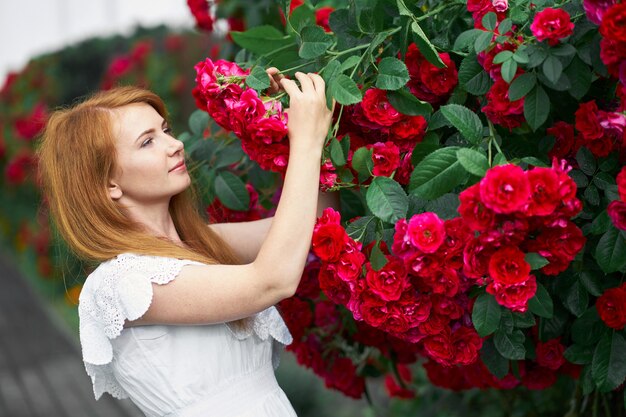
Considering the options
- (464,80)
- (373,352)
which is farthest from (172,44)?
(464,80)

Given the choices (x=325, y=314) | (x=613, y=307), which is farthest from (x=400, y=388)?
(x=613, y=307)

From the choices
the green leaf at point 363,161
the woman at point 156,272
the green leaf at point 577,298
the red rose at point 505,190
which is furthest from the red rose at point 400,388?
the red rose at point 505,190

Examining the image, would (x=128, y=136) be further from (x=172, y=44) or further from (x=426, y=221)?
(x=172, y=44)

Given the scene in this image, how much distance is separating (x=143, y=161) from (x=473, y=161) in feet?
2.55

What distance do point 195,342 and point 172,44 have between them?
5219 mm

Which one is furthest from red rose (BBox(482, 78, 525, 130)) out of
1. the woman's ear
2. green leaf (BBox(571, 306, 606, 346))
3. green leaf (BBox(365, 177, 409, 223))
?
the woman's ear

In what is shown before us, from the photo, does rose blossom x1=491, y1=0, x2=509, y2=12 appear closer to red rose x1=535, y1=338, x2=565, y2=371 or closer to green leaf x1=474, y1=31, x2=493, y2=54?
green leaf x1=474, y1=31, x2=493, y2=54

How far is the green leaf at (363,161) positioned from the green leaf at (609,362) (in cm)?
59

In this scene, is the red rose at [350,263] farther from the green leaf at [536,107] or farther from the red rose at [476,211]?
the green leaf at [536,107]

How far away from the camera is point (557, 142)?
1558 millimetres

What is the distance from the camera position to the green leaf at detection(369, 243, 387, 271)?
144 centimetres

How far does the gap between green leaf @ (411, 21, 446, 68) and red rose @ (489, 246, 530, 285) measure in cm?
40

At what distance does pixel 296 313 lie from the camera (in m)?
2.16

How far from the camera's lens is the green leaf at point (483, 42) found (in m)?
1.42
